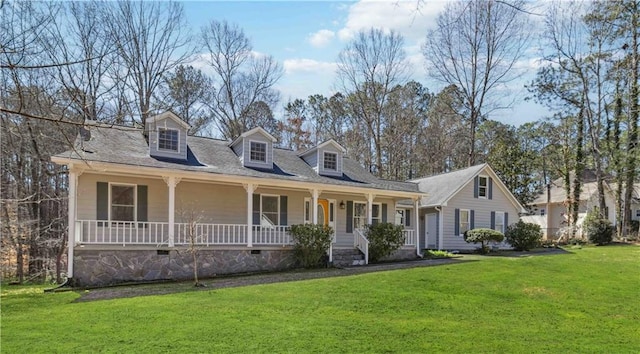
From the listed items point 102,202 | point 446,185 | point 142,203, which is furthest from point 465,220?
point 102,202

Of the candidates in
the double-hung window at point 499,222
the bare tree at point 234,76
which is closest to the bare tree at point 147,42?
the bare tree at point 234,76

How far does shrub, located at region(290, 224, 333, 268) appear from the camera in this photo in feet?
49.6

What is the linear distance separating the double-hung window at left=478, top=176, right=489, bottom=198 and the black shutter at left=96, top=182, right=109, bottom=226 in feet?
58.1

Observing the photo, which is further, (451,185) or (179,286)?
(451,185)

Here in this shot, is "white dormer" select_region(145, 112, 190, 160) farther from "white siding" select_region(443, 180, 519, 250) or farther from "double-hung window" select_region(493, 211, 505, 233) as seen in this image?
"double-hung window" select_region(493, 211, 505, 233)

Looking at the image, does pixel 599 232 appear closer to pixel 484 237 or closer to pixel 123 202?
pixel 484 237

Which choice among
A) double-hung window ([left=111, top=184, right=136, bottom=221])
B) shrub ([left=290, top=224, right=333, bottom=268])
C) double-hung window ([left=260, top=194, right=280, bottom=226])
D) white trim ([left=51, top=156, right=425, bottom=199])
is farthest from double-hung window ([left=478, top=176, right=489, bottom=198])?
double-hung window ([left=111, top=184, right=136, bottom=221])

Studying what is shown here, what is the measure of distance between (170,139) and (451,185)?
47.7ft

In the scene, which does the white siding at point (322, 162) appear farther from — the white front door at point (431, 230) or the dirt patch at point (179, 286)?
the white front door at point (431, 230)

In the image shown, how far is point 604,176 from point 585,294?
72.8 ft

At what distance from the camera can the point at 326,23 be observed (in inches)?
267

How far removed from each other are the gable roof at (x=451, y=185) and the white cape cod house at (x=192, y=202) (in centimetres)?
395

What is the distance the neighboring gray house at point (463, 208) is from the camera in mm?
22234

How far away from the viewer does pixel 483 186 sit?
23500 millimetres
